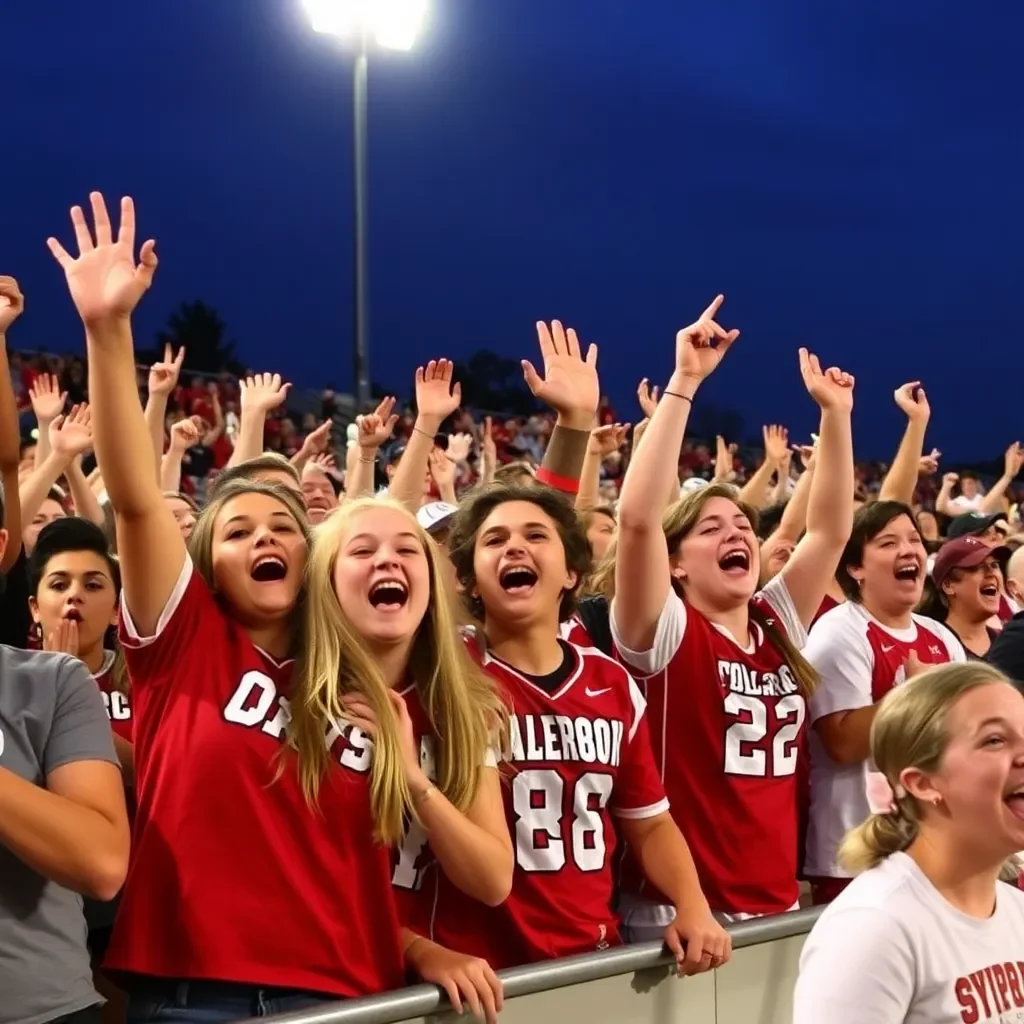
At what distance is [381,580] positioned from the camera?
241cm

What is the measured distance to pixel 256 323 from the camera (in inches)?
1158

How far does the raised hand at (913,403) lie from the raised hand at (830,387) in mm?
1058

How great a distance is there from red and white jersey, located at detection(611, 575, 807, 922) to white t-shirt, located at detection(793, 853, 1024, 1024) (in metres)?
0.90

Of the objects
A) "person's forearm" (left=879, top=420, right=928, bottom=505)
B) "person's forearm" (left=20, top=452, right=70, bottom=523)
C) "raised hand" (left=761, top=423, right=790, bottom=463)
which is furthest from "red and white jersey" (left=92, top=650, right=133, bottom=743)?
"raised hand" (left=761, top=423, right=790, bottom=463)

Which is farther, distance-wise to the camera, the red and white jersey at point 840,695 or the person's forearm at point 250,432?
the person's forearm at point 250,432

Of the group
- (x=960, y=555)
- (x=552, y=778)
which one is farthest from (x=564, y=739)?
(x=960, y=555)

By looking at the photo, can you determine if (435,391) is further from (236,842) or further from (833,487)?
(236,842)

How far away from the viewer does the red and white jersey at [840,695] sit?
3221mm

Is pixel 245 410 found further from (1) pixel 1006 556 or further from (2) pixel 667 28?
(2) pixel 667 28

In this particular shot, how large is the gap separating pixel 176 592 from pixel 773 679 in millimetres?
1472

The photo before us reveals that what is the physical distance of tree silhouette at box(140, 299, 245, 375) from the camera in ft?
62.4

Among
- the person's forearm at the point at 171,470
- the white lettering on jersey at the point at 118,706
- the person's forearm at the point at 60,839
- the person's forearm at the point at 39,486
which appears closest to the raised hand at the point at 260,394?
the person's forearm at the point at 171,470

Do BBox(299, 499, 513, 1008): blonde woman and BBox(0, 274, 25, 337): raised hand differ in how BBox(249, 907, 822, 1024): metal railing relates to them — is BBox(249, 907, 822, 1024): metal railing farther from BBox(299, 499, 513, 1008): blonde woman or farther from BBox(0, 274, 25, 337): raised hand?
BBox(0, 274, 25, 337): raised hand

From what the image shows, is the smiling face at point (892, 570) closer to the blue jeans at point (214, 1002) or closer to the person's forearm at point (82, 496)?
the blue jeans at point (214, 1002)
